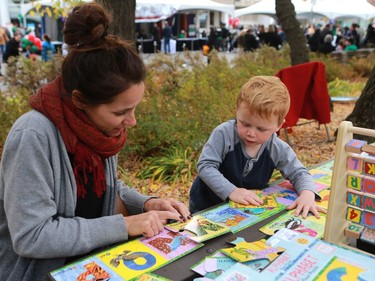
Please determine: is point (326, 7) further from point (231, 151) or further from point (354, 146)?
point (354, 146)

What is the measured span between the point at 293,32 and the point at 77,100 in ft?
20.5

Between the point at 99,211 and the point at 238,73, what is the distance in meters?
5.55

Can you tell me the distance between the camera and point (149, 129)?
160 inches

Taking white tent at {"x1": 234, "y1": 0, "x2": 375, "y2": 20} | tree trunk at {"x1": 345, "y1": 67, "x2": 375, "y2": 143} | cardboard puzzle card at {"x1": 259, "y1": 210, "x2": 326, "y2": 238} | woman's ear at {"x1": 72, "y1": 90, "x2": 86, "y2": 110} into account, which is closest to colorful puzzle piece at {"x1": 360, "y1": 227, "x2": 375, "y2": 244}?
cardboard puzzle card at {"x1": 259, "y1": 210, "x2": 326, "y2": 238}

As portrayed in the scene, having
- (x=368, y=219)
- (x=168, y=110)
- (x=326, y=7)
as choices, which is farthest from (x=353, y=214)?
(x=326, y=7)

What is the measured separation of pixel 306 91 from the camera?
493cm

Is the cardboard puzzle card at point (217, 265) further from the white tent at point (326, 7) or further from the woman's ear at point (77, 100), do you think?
the white tent at point (326, 7)

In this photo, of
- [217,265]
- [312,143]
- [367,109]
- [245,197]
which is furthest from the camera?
[312,143]

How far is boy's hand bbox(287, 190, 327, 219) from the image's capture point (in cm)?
165

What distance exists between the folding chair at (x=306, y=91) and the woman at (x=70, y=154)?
141 inches

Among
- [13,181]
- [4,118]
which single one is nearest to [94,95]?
[13,181]

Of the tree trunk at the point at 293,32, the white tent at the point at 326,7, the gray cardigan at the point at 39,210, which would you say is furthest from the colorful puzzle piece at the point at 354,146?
the white tent at the point at 326,7

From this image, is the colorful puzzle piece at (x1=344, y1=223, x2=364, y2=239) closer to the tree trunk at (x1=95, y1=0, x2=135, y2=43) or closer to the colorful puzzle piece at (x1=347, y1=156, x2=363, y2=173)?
the colorful puzzle piece at (x1=347, y1=156, x2=363, y2=173)

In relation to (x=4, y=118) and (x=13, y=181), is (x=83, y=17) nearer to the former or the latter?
(x=13, y=181)
